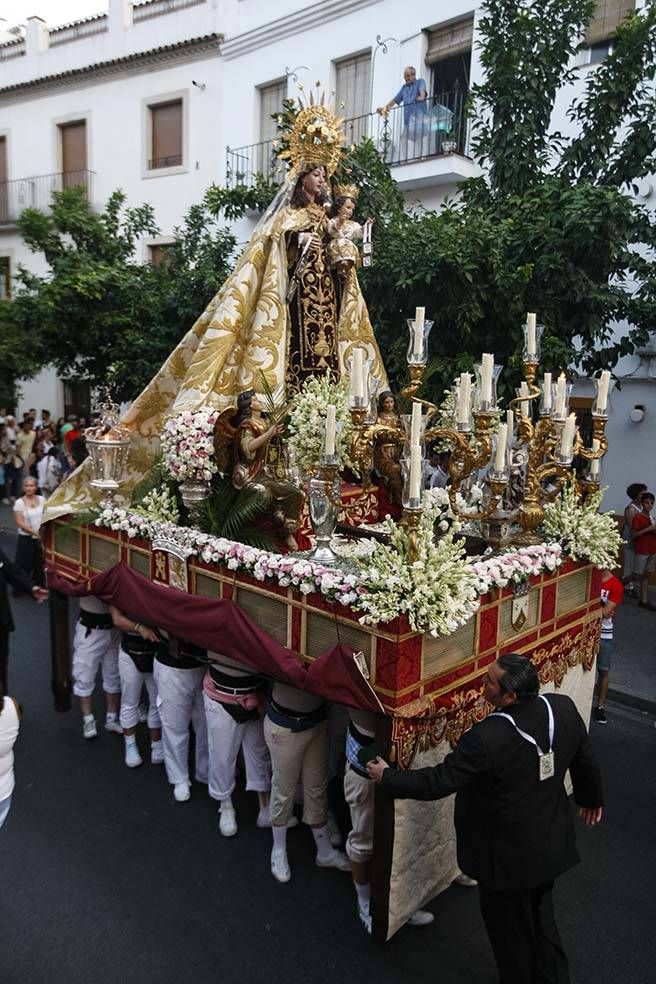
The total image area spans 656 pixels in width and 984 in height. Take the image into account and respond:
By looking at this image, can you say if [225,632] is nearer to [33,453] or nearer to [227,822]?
[227,822]

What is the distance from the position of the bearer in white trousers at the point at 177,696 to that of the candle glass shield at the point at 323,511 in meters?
1.23

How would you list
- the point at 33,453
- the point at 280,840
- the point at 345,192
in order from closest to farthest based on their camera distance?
the point at 280,840 < the point at 345,192 < the point at 33,453

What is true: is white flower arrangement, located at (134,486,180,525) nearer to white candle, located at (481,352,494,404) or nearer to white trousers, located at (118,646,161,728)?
white trousers, located at (118,646,161,728)

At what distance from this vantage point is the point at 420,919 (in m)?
3.72

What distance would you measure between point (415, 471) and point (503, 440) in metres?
0.93

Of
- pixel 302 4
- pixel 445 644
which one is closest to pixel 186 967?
pixel 445 644

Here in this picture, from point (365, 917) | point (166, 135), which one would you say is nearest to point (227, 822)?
point (365, 917)

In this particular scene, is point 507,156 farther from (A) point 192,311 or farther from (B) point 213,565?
(B) point 213,565

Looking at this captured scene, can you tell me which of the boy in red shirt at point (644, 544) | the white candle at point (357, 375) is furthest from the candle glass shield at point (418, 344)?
the boy in red shirt at point (644, 544)

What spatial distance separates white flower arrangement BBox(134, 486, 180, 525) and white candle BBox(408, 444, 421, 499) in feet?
6.44

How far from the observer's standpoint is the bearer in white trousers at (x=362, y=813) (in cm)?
366

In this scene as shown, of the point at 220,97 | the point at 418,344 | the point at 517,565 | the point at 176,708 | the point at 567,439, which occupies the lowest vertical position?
the point at 176,708

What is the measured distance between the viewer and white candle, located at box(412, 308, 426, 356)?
3906 millimetres

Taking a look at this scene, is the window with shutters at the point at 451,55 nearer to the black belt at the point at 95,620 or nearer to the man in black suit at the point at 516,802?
the black belt at the point at 95,620
